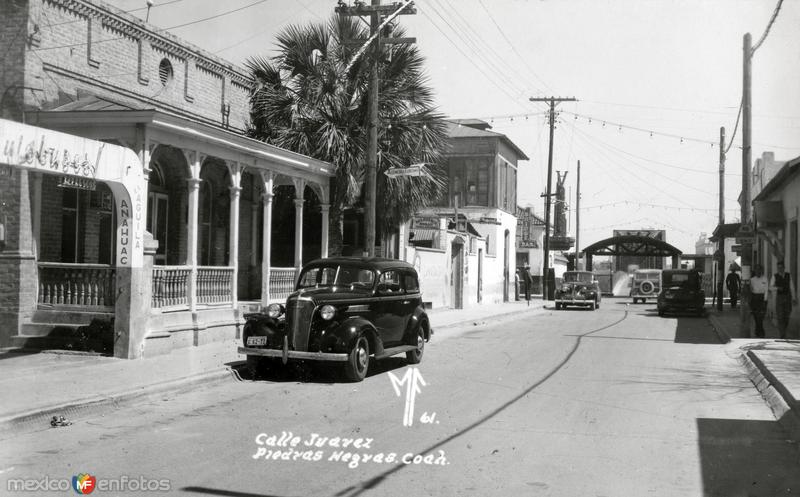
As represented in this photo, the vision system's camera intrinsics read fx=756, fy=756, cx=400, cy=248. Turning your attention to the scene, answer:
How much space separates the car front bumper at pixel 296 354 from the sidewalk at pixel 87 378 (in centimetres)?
74

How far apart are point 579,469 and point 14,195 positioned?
11092 millimetres

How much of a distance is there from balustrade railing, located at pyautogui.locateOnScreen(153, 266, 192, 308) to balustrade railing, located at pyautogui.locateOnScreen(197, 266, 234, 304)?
0.57 metres

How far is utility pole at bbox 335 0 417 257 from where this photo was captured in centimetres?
1691

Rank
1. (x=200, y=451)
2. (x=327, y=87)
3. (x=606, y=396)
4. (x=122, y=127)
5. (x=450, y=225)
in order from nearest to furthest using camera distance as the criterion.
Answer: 1. (x=200, y=451)
2. (x=606, y=396)
3. (x=122, y=127)
4. (x=327, y=87)
5. (x=450, y=225)

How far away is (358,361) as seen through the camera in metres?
11.0

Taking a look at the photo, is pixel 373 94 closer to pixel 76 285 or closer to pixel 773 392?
pixel 76 285

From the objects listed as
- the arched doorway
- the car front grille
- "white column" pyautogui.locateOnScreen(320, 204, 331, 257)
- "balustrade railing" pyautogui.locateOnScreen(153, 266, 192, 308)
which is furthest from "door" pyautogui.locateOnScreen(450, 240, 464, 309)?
the car front grille

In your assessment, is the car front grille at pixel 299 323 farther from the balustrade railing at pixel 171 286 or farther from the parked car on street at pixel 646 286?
the parked car on street at pixel 646 286

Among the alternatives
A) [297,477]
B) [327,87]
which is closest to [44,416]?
[297,477]

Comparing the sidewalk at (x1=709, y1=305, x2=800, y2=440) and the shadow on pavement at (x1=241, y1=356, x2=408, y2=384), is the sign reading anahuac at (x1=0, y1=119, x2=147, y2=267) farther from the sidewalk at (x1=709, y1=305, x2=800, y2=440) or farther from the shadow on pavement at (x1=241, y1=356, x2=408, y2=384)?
the sidewalk at (x1=709, y1=305, x2=800, y2=440)

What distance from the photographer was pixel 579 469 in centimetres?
627

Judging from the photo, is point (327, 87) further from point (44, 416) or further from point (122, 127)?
point (44, 416)

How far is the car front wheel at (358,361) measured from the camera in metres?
10.8

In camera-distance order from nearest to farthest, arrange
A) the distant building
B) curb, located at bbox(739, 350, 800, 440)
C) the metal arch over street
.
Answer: curb, located at bbox(739, 350, 800, 440)
the metal arch over street
the distant building
